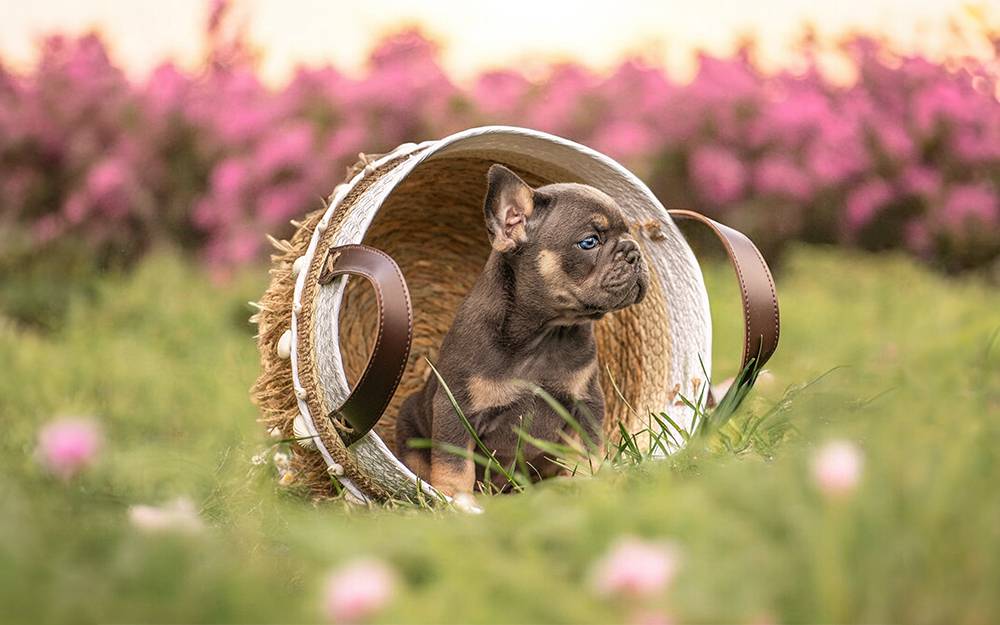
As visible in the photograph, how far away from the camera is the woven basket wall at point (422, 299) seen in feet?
9.81

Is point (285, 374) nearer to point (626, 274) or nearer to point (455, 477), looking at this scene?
point (455, 477)

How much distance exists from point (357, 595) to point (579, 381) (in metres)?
2.01

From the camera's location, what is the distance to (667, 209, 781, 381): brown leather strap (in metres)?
3.04

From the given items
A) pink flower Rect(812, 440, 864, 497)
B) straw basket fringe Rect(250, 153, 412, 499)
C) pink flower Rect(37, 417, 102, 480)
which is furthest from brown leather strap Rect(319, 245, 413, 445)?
pink flower Rect(812, 440, 864, 497)

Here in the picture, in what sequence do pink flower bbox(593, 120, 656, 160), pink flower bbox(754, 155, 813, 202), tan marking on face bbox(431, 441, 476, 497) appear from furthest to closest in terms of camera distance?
1. pink flower bbox(754, 155, 813, 202)
2. pink flower bbox(593, 120, 656, 160)
3. tan marking on face bbox(431, 441, 476, 497)

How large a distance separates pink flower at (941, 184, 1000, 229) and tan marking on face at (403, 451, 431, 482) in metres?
7.27

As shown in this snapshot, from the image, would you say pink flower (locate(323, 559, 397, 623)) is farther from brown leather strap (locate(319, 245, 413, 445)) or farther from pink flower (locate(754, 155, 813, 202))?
pink flower (locate(754, 155, 813, 202))

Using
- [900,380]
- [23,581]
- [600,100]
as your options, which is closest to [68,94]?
[600,100]

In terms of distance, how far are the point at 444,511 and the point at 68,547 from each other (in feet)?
4.15

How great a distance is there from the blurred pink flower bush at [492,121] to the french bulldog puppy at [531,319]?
5.22 meters

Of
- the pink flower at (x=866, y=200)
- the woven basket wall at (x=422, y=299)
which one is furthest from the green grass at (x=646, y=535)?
the pink flower at (x=866, y=200)

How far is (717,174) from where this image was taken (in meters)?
8.75

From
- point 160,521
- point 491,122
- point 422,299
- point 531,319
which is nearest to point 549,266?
point 531,319

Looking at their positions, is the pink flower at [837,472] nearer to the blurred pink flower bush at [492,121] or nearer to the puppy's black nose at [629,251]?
the puppy's black nose at [629,251]
